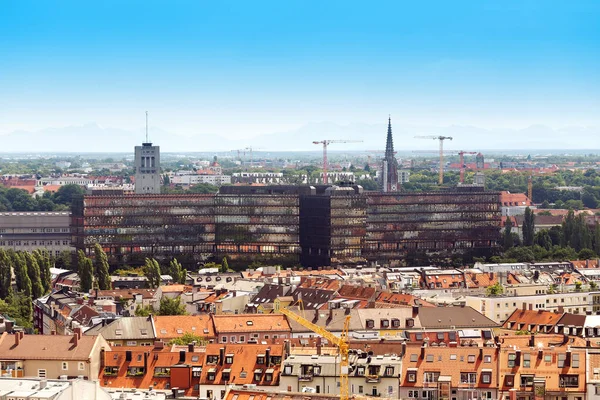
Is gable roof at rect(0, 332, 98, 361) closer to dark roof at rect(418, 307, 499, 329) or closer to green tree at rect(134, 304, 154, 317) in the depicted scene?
green tree at rect(134, 304, 154, 317)

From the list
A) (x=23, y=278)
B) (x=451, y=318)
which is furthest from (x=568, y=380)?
(x=23, y=278)

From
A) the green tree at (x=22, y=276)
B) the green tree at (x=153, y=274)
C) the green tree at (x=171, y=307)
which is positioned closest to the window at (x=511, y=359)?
the green tree at (x=171, y=307)

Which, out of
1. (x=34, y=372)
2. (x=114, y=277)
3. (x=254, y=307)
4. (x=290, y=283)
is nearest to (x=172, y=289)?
(x=290, y=283)

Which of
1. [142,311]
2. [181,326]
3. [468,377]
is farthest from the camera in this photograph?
[142,311]

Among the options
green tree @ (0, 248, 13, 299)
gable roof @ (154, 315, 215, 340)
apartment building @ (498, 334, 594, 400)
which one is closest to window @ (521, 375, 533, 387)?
apartment building @ (498, 334, 594, 400)

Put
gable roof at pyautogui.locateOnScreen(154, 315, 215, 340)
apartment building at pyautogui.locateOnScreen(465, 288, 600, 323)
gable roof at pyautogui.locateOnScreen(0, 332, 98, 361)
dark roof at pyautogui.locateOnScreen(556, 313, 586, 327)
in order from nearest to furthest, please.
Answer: gable roof at pyautogui.locateOnScreen(0, 332, 98, 361), gable roof at pyautogui.locateOnScreen(154, 315, 215, 340), dark roof at pyautogui.locateOnScreen(556, 313, 586, 327), apartment building at pyautogui.locateOnScreen(465, 288, 600, 323)

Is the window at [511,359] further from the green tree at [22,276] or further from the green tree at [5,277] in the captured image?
the green tree at [5,277]

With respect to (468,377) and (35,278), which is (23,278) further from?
(468,377)
